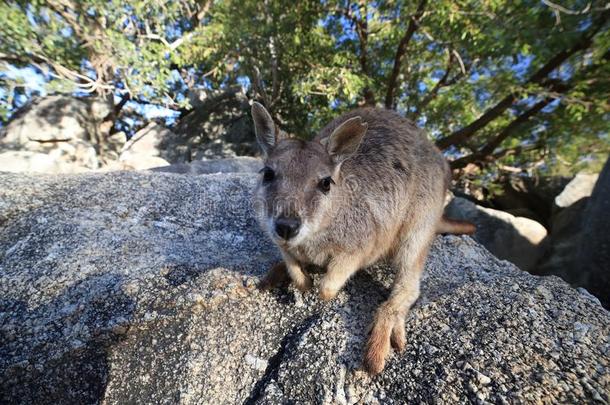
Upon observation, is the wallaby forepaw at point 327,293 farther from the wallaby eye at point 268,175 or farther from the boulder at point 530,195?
the boulder at point 530,195

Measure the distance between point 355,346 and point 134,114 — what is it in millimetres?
14940

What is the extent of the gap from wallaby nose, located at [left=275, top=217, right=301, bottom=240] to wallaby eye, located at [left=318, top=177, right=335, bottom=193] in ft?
1.45

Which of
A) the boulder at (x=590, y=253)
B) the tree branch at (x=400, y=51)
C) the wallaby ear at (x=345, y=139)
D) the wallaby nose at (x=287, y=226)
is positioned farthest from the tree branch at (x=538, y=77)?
the wallaby nose at (x=287, y=226)

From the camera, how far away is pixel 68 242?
2900 mm

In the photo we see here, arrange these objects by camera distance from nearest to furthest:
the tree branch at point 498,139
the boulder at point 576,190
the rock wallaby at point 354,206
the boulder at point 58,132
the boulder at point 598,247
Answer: the rock wallaby at point 354,206 → the boulder at point 598,247 → the tree branch at point 498,139 → the boulder at point 576,190 → the boulder at point 58,132

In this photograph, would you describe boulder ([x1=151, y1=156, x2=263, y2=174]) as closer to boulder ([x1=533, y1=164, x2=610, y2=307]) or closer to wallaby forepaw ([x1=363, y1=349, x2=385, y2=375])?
wallaby forepaw ([x1=363, y1=349, x2=385, y2=375])

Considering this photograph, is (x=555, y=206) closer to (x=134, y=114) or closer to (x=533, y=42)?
(x=533, y=42)

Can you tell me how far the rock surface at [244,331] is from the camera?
6.35 ft

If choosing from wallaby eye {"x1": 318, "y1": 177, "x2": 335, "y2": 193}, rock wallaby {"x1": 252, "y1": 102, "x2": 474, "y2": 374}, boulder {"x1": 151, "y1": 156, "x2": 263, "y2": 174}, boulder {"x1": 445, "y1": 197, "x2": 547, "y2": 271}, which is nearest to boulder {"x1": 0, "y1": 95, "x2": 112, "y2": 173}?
boulder {"x1": 151, "y1": 156, "x2": 263, "y2": 174}

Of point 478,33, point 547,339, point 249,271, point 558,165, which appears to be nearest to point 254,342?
point 249,271

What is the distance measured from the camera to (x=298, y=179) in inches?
90.9

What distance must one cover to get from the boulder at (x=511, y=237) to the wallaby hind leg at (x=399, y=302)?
476cm

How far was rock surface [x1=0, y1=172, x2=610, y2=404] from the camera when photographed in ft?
6.35

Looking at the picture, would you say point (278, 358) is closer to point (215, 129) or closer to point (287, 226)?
point (287, 226)
